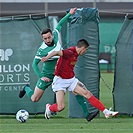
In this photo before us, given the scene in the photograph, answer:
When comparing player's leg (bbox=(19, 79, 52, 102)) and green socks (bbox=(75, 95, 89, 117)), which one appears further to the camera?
player's leg (bbox=(19, 79, 52, 102))

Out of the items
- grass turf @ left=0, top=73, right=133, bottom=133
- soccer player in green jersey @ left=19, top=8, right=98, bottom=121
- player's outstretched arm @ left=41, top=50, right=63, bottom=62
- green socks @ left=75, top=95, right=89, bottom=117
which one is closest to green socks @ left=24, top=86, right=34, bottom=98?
soccer player in green jersey @ left=19, top=8, right=98, bottom=121

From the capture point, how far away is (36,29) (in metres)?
15.9

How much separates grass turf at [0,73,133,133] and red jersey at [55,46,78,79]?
0.95 metres

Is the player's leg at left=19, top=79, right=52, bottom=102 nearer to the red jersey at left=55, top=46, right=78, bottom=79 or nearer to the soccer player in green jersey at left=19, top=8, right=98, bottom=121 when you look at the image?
the soccer player in green jersey at left=19, top=8, right=98, bottom=121

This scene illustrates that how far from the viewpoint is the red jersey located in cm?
1366

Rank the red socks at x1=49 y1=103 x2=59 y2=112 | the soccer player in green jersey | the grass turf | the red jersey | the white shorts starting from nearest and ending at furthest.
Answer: the grass turf → the red jersey → the white shorts → the soccer player in green jersey → the red socks at x1=49 y1=103 x2=59 y2=112

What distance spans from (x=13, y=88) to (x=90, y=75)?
180 cm

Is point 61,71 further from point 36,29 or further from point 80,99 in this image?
point 36,29
